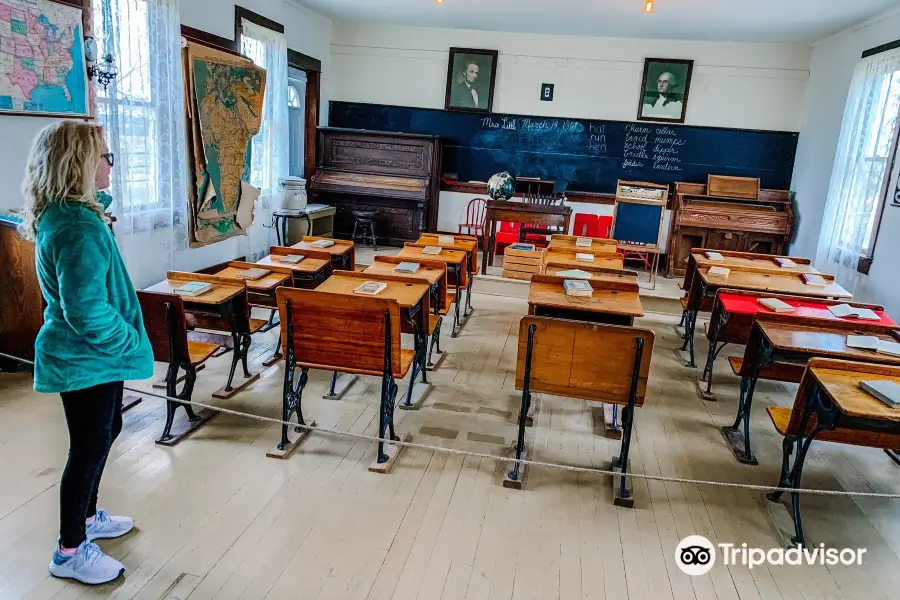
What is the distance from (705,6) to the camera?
6.03m

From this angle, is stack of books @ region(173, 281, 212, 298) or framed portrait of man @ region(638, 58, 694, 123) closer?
stack of books @ region(173, 281, 212, 298)

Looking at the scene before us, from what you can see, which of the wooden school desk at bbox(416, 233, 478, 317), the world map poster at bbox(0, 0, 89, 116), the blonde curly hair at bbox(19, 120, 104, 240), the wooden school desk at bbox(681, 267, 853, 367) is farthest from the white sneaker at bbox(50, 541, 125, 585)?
the wooden school desk at bbox(681, 267, 853, 367)

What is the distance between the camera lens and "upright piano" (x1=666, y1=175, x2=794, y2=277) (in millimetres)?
7660

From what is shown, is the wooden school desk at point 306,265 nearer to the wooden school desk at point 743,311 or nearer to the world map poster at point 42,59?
the world map poster at point 42,59

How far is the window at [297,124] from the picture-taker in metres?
8.48

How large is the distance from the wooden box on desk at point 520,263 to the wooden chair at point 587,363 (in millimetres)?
4217

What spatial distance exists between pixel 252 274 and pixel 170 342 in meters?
1.00

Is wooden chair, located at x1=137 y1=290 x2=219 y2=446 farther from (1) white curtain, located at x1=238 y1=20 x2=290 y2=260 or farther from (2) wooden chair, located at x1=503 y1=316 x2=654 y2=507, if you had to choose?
(1) white curtain, located at x1=238 y1=20 x2=290 y2=260

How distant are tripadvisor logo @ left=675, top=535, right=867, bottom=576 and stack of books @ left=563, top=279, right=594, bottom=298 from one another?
1388 mm

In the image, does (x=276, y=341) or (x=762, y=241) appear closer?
(x=276, y=341)

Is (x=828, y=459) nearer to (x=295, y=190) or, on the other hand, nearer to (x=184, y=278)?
(x=184, y=278)

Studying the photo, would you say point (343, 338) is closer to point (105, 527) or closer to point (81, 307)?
point (105, 527)

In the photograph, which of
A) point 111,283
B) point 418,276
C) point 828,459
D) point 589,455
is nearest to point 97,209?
point 111,283

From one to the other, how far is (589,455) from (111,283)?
2405 mm
